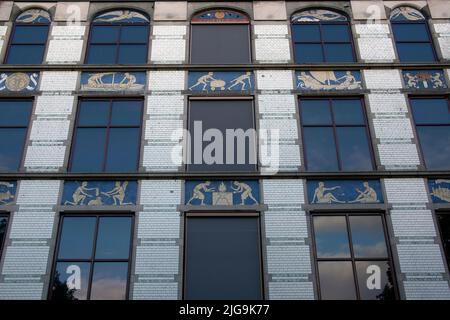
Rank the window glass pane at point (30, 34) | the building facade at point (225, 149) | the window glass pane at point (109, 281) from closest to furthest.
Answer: the window glass pane at point (109, 281) < the building facade at point (225, 149) < the window glass pane at point (30, 34)

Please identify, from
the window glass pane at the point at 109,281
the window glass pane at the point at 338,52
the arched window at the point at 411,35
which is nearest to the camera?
the window glass pane at the point at 109,281

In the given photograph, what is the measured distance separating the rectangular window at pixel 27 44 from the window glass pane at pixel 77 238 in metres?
5.32

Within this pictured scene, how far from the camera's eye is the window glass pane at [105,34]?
616 inches

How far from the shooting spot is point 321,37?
1577cm

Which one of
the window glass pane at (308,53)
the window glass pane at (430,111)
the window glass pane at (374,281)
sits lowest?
the window glass pane at (374,281)

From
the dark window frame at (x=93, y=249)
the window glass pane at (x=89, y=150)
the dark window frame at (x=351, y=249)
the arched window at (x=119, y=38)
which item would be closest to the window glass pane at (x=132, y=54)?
the arched window at (x=119, y=38)

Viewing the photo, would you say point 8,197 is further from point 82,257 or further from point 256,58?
point 256,58

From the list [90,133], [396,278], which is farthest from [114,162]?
[396,278]

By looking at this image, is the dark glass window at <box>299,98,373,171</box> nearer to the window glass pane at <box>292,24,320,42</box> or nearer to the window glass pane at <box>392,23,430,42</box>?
the window glass pane at <box>292,24,320,42</box>

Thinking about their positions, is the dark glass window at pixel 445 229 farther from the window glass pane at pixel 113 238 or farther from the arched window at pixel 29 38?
the arched window at pixel 29 38

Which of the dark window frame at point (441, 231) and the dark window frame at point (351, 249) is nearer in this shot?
the dark window frame at point (351, 249)

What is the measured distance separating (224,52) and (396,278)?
786 centimetres

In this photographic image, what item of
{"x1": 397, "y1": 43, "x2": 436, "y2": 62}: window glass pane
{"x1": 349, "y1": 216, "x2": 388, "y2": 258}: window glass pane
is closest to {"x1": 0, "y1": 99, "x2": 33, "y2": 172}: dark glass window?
{"x1": 349, "y1": 216, "x2": 388, "y2": 258}: window glass pane
